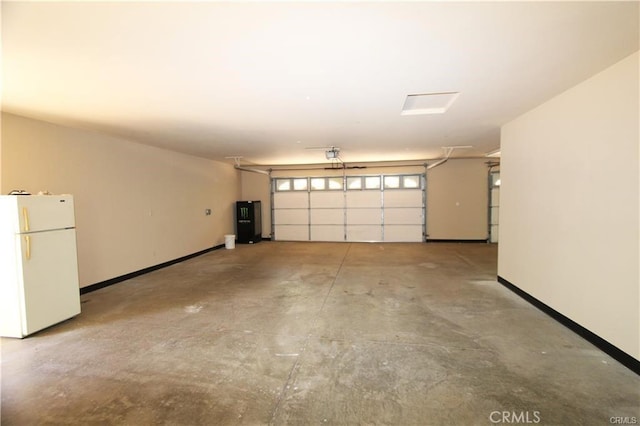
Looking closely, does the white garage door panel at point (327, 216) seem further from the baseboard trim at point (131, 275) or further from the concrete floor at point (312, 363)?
the concrete floor at point (312, 363)

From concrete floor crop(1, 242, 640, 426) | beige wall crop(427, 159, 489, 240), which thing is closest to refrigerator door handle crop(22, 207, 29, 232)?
concrete floor crop(1, 242, 640, 426)

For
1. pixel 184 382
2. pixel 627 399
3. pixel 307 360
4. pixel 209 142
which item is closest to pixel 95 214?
pixel 209 142

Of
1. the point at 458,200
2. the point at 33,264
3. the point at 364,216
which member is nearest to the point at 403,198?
the point at 364,216

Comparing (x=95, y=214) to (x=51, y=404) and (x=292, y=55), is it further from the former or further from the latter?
(x=292, y=55)

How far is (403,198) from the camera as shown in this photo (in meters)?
8.80

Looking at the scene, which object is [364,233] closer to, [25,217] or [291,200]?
[291,200]

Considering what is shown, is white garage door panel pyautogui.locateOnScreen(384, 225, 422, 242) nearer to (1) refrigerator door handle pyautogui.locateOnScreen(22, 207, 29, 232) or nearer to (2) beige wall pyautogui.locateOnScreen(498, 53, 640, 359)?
(2) beige wall pyautogui.locateOnScreen(498, 53, 640, 359)

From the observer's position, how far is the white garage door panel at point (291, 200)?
9.40 meters

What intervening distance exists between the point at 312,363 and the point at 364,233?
6880 mm

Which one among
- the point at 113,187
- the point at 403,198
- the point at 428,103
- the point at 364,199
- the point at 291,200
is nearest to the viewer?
the point at 428,103

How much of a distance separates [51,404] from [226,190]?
7.09 metres

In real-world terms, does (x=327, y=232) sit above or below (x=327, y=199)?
below

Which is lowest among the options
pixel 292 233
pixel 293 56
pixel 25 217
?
pixel 292 233

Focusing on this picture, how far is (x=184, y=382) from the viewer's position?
85.0 inches
